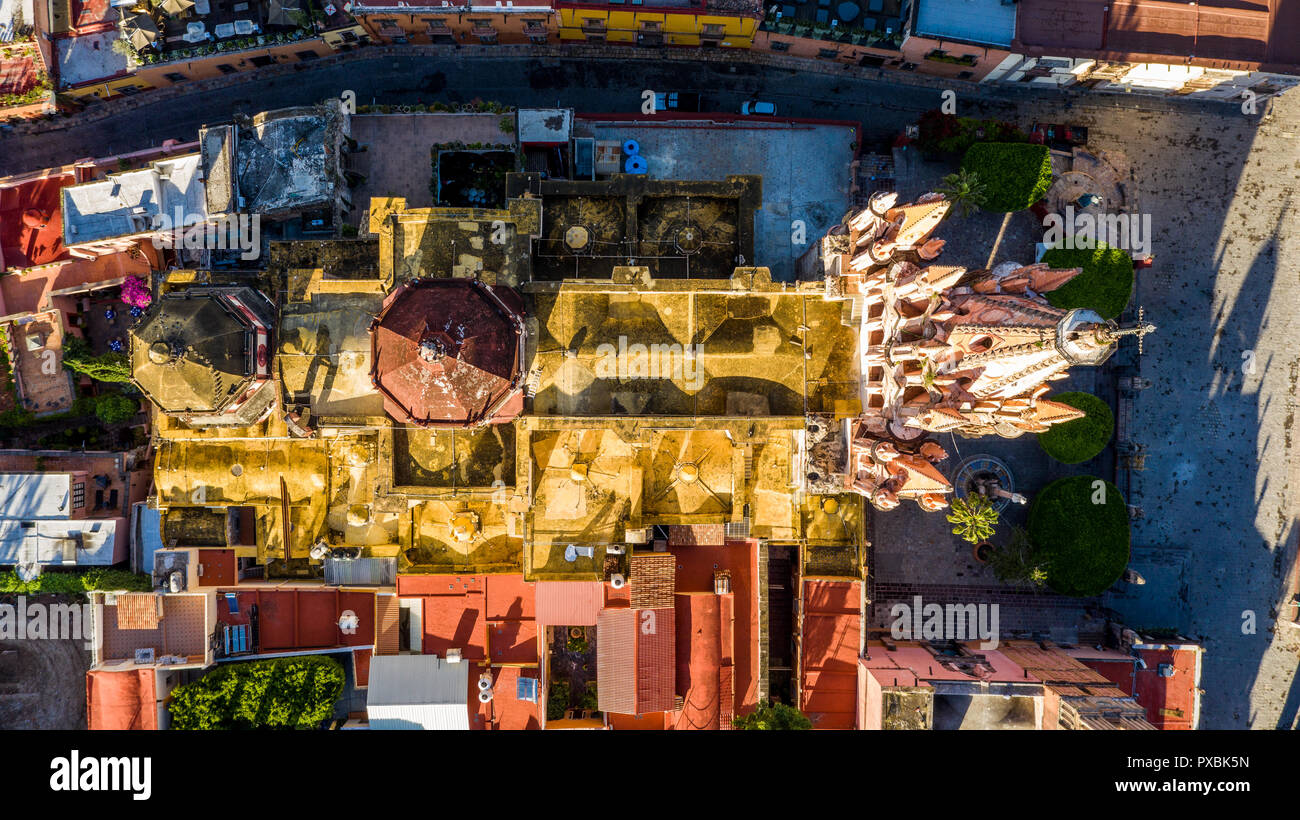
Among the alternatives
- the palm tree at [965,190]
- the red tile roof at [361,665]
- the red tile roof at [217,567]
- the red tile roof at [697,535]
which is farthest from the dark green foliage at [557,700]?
the palm tree at [965,190]

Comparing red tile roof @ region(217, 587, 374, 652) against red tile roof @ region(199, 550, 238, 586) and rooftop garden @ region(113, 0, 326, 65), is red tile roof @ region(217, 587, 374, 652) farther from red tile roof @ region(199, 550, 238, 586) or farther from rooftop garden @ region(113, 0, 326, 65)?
rooftop garden @ region(113, 0, 326, 65)

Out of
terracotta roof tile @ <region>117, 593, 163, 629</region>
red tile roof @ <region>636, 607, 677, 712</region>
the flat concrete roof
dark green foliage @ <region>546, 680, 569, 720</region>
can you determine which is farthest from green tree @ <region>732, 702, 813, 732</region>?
terracotta roof tile @ <region>117, 593, 163, 629</region>

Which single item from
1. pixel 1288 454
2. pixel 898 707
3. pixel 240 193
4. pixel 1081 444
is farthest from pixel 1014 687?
pixel 240 193

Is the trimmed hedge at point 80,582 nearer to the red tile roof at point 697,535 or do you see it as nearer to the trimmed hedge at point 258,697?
the trimmed hedge at point 258,697

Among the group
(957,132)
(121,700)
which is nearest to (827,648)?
(957,132)

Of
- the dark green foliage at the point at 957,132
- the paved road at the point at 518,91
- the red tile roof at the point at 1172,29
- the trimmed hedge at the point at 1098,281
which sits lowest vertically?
the trimmed hedge at the point at 1098,281

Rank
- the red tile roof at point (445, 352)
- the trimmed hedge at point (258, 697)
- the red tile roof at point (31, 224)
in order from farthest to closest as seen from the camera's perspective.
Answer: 1. the red tile roof at point (31, 224)
2. the trimmed hedge at point (258, 697)
3. the red tile roof at point (445, 352)
